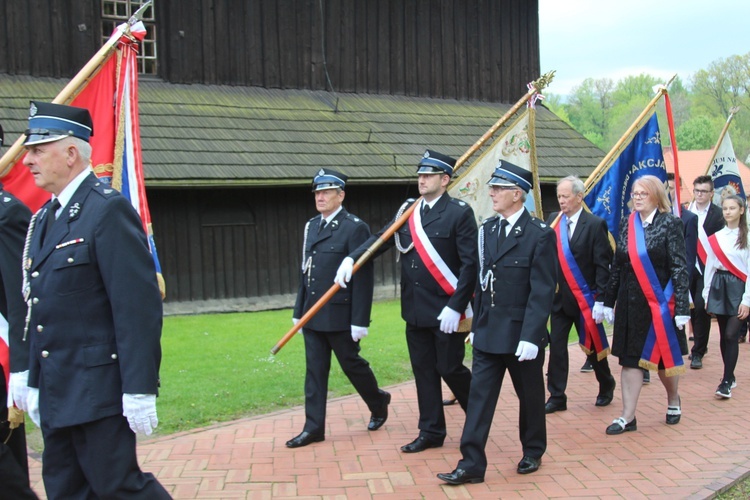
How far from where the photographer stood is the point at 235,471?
17.8ft

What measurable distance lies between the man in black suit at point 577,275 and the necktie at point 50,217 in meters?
4.42

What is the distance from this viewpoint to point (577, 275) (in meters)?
6.95

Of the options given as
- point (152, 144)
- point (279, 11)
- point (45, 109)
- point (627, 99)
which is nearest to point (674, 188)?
point (45, 109)

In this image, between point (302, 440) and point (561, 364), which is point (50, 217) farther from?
point (561, 364)

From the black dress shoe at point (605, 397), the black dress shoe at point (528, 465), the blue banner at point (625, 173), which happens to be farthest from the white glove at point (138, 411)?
the blue banner at point (625, 173)

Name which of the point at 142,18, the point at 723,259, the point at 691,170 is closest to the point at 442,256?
the point at 723,259

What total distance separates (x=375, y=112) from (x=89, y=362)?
12.6 m

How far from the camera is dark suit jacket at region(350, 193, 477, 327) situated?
5719 mm

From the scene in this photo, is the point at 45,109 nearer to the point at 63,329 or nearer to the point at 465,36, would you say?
the point at 63,329

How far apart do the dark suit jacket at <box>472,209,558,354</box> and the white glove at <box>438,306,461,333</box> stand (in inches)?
8.6

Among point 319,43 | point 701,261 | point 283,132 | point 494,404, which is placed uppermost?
point 319,43

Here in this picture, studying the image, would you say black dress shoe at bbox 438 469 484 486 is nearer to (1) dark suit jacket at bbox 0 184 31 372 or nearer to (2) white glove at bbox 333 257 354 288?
(2) white glove at bbox 333 257 354 288

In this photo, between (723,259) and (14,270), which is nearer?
(14,270)

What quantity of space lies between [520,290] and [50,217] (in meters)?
2.92
